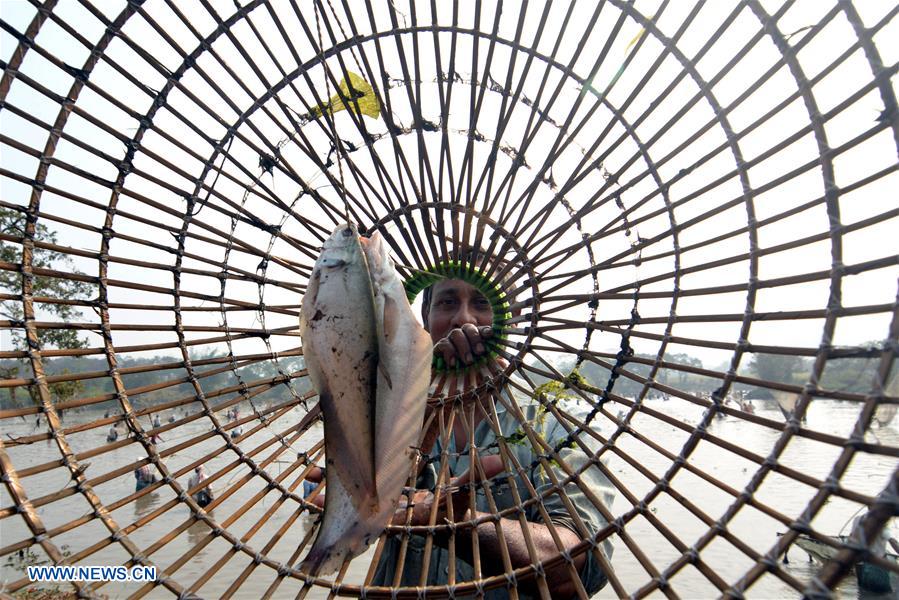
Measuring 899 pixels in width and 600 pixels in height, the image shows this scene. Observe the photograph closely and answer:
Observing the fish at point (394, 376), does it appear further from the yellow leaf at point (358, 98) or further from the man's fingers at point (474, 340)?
the yellow leaf at point (358, 98)

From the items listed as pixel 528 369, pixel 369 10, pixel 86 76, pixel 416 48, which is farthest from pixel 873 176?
pixel 86 76

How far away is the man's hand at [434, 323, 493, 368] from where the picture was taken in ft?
6.38

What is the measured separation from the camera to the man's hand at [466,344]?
6.38ft

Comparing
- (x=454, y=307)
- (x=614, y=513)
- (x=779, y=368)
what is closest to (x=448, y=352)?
(x=454, y=307)

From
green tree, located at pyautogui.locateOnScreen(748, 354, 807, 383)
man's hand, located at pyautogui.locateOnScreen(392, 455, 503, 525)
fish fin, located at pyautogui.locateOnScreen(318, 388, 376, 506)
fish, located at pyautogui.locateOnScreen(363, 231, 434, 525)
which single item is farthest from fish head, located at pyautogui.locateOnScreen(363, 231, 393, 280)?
green tree, located at pyautogui.locateOnScreen(748, 354, 807, 383)

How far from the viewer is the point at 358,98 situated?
1980mm

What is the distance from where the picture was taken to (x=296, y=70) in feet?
6.26

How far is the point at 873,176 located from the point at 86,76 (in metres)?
2.17

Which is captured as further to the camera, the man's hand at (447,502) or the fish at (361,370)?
the man's hand at (447,502)

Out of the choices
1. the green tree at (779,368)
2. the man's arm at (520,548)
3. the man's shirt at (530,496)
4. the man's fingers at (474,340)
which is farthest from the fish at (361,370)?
the green tree at (779,368)

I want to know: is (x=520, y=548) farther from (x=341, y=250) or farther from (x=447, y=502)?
(x=341, y=250)

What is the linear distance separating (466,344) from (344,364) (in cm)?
76

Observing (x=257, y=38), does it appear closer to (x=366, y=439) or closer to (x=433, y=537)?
(x=366, y=439)

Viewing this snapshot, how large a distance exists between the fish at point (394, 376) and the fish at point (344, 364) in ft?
0.07
